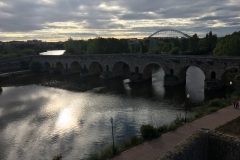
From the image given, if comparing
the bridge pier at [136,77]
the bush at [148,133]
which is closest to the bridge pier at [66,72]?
the bridge pier at [136,77]

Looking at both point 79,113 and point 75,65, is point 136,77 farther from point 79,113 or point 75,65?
point 75,65

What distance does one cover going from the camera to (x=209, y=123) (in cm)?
1381

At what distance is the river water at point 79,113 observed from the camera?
1475 centimetres

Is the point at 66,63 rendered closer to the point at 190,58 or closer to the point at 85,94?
the point at 85,94

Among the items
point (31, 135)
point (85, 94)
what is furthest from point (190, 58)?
point (31, 135)

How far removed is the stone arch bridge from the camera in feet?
86.9

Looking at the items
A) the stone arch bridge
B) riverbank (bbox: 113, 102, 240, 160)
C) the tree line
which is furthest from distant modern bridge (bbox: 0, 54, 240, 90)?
riverbank (bbox: 113, 102, 240, 160)

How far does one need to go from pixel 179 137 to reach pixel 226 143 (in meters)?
6.00

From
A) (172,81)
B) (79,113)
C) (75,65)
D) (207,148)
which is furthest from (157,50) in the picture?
(207,148)

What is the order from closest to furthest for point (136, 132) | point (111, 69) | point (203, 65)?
point (136, 132), point (203, 65), point (111, 69)

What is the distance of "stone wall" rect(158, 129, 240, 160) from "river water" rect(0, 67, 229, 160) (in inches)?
326

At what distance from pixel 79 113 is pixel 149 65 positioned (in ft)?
56.7

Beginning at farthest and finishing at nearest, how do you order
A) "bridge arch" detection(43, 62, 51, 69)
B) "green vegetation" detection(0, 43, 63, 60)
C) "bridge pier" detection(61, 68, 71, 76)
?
"green vegetation" detection(0, 43, 63, 60)
"bridge arch" detection(43, 62, 51, 69)
"bridge pier" detection(61, 68, 71, 76)

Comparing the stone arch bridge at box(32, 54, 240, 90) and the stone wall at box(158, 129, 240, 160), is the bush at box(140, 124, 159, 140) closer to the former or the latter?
the stone wall at box(158, 129, 240, 160)
